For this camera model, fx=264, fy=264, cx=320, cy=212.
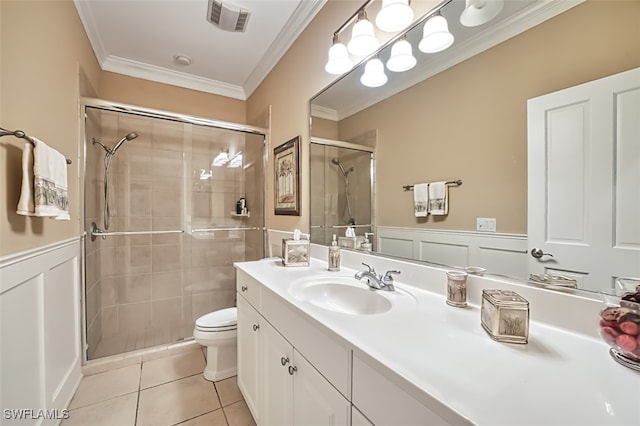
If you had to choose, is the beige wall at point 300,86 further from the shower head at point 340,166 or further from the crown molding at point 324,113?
the shower head at point 340,166

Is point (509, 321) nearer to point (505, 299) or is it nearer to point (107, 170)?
point (505, 299)

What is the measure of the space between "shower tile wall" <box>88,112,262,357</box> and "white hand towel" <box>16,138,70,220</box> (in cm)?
117

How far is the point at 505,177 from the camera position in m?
0.87

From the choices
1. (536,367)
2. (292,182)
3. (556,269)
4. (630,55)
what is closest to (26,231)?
(292,182)

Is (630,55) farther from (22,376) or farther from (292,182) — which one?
(22,376)

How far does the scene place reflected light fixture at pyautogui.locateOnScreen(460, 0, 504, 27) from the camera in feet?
2.93

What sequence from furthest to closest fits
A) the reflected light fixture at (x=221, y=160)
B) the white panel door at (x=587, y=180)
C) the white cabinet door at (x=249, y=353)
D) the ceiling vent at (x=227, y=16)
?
the reflected light fixture at (x=221, y=160)
the ceiling vent at (x=227, y=16)
the white cabinet door at (x=249, y=353)
the white panel door at (x=587, y=180)

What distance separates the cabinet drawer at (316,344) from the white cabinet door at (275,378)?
60 mm

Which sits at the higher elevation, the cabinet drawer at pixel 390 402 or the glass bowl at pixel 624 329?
the glass bowl at pixel 624 329

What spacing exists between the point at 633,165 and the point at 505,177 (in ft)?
0.92

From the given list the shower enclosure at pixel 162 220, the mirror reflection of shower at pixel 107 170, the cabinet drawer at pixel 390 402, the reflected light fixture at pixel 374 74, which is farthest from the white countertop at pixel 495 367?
the mirror reflection of shower at pixel 107 170

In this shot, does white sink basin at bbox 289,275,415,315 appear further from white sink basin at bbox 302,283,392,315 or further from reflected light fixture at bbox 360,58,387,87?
reflected light fixture at bbox 360,58,387,87

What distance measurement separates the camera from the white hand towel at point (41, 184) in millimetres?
1039

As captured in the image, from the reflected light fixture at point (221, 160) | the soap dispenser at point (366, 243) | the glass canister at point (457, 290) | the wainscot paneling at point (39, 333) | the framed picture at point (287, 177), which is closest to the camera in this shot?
the glass canister at point (457, 290)
